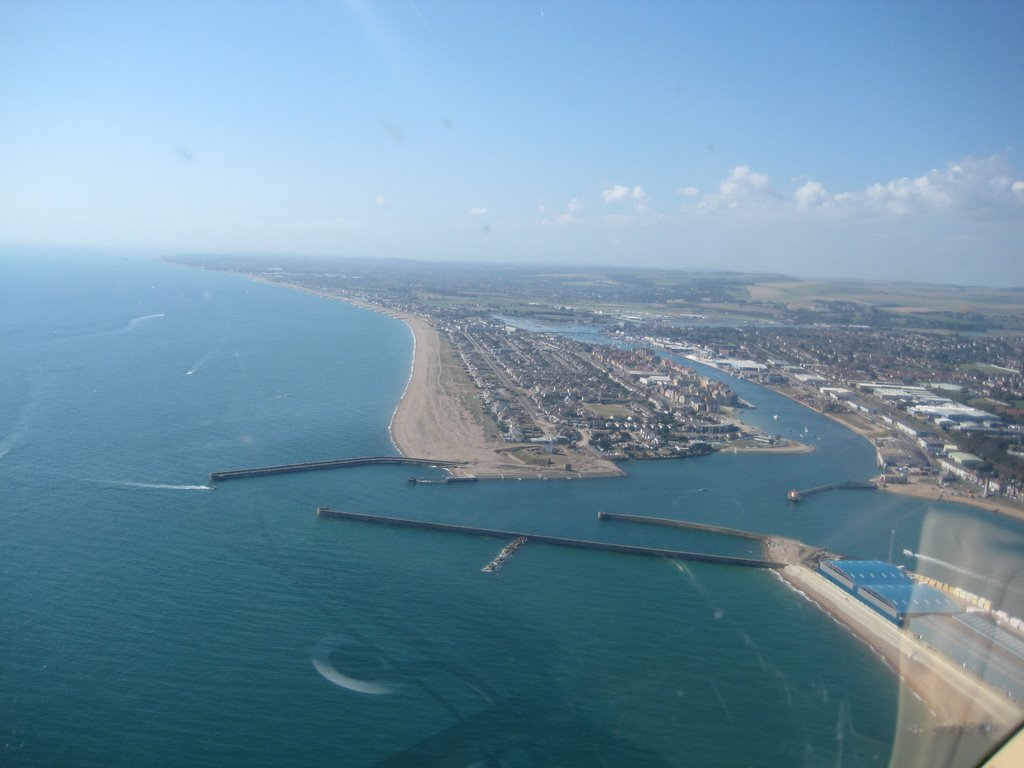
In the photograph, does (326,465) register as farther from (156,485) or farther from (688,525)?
(688,525)

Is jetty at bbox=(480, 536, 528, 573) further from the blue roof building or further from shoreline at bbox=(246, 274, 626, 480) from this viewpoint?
the blue roof building

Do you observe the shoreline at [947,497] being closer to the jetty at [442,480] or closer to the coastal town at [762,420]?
the coastal town at [762,420]

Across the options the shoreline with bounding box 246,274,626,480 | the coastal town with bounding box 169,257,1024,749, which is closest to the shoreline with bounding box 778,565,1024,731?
the coastal town with bounding box 169,257,1024,749

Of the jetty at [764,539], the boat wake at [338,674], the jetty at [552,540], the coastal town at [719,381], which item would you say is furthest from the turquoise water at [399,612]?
the coastal town at [719,381]

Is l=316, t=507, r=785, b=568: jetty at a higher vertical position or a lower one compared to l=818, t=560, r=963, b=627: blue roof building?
lower

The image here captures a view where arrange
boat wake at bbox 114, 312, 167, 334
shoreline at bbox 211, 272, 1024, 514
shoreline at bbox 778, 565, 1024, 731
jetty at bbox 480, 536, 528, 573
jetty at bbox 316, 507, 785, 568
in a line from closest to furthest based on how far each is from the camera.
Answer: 1. shoreline at bbox 778, 565, 1024, 731
2. jetty at bbox 480, 536, 528, 573
3. jetty at bbox 316, 507, 785, 568
4. shoreline at bbox 211, 272, 1024, 514
5. boat wake at bbox 114, 312, 167, 334

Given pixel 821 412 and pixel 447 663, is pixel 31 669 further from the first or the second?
pixel 821 412

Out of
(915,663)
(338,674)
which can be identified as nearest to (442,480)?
(338,674)
